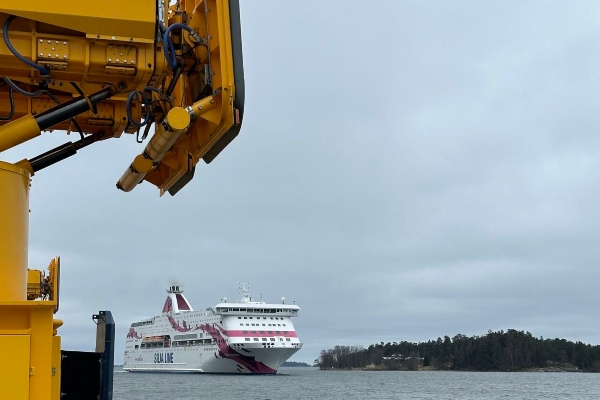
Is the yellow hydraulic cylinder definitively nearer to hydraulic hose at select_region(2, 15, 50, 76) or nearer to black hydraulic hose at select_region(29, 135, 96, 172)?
hydraulic hose at select_region(2, 15, 50, 76)

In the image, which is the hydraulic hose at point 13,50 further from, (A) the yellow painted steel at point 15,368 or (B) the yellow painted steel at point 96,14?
(A) the yellow painted steel at point 15,368

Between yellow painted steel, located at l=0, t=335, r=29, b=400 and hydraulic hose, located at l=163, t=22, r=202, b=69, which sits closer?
yellow painted steel, located at l=0, t=335, r=29, b=400

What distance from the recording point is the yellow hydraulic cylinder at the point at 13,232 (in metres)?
3.82

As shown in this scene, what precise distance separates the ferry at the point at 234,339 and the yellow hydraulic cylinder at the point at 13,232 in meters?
73.0

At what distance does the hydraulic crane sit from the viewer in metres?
3.70

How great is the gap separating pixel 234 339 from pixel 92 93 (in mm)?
73016

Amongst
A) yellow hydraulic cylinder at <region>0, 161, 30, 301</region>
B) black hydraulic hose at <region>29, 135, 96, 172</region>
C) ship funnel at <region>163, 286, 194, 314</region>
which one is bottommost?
yellow hydraulic cylinder at <region>0, 161, 30, 301</region>

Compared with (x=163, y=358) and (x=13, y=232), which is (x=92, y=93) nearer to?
(x=13, y=232)

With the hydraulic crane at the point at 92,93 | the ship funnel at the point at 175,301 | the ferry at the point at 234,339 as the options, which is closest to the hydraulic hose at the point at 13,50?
the hydraulic crane at the point at 92,93

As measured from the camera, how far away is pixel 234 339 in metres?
76.1

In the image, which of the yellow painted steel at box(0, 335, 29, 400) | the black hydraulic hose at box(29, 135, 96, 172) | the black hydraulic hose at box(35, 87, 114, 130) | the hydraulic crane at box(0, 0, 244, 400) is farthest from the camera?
the black hydraulic hose at box(29, 135, 96, 172)

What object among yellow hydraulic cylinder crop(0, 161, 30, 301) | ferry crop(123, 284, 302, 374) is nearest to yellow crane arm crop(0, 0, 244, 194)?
yellow hydraulic cylinder crop(0, 161, 30, 301)

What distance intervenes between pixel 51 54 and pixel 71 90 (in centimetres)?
61

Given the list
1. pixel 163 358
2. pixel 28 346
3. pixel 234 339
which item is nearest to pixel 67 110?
pixel 28 346
